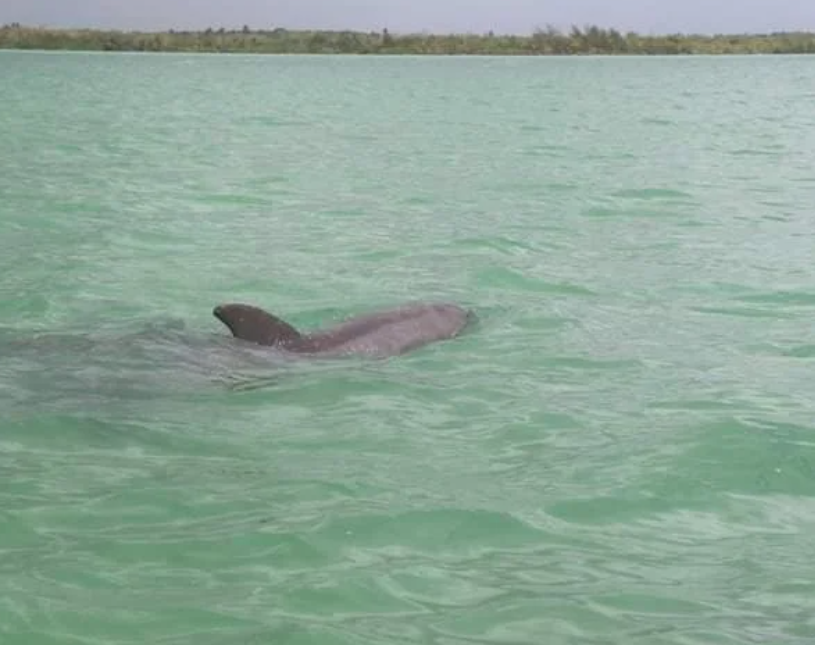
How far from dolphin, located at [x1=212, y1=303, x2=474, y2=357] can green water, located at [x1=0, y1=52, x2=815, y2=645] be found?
163mm

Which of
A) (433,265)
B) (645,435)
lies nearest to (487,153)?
(433,265)

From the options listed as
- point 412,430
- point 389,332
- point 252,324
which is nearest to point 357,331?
point 389,332

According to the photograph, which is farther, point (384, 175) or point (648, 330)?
point (384, 175)

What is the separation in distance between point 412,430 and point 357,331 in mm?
2009

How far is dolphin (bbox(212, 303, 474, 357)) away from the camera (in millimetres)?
9852

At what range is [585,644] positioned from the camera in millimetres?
5516

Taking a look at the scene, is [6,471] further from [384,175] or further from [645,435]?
[384,175]

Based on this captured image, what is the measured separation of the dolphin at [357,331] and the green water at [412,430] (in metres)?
0.16

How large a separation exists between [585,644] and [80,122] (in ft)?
113

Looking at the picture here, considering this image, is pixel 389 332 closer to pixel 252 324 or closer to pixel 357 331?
pixel 357 331

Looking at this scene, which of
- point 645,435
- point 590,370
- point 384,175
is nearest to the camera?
point 645,435

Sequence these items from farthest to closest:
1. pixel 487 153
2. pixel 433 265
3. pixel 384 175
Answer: pixel 487 153, pixel 384 175, pixel 433 265

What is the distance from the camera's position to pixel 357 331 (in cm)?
1028

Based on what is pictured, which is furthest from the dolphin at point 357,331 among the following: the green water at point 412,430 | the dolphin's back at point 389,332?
the green water at point 412,430
